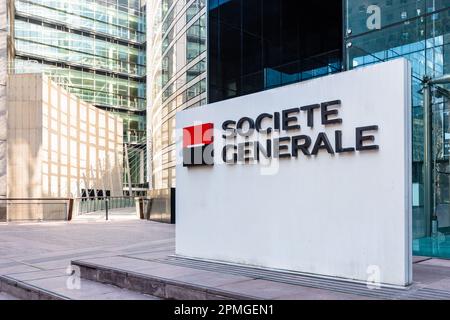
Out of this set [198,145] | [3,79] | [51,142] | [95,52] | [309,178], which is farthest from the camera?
[95,52]

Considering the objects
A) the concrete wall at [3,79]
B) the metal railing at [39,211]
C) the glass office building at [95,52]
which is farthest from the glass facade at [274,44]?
the glass office building at [95,52]

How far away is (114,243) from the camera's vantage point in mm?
13789

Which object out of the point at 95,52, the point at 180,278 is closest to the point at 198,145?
the point at 180,278

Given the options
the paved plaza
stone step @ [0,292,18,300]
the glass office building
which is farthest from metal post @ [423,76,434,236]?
the glass office building

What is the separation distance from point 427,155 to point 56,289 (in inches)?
298

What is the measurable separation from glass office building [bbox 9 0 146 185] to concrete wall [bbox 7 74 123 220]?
37.4 feet

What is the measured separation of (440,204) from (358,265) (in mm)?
4430

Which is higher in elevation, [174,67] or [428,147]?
[174,67]

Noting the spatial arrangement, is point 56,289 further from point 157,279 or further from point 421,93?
point 421,93

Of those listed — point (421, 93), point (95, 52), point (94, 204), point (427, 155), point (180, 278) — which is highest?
point (95, 52)

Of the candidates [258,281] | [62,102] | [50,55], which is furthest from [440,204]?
[50,55]

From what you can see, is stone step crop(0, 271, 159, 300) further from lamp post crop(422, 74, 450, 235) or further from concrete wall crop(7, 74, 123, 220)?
concrete wall crop(7, 74, 123, 220)

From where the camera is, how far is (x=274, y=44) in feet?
62.1
